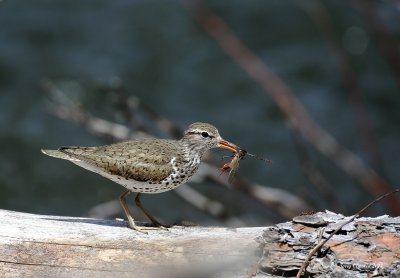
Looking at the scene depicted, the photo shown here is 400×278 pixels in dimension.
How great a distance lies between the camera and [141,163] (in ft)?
21.0

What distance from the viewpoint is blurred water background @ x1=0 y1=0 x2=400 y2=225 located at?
39.5 feet

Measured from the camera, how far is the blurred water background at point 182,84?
1205 centimetres

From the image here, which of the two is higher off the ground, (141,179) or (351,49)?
(351,49)

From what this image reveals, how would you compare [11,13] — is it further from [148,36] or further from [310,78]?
[310,78]

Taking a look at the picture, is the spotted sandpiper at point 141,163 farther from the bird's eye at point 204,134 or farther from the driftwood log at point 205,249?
the driftwood log at point 205,249

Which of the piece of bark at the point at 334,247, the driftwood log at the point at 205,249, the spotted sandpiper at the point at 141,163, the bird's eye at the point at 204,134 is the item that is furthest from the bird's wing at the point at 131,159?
the piece of bark at the point at 334,247

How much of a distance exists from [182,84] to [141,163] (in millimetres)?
6915

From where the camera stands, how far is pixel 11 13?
14.3 m

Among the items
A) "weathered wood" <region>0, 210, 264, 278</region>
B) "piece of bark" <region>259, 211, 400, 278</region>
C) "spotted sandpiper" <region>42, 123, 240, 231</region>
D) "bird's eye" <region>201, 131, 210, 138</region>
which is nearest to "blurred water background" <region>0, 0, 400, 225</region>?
"bird's eye" <region>201, 131, 210, 138</region>

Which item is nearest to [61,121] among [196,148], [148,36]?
[148,36]

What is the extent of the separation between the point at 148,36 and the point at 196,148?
7.25 m

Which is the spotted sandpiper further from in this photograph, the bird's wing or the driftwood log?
the driftwood log

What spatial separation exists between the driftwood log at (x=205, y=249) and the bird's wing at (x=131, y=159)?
661 mm

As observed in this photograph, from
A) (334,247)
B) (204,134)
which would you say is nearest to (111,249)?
(334,247)
